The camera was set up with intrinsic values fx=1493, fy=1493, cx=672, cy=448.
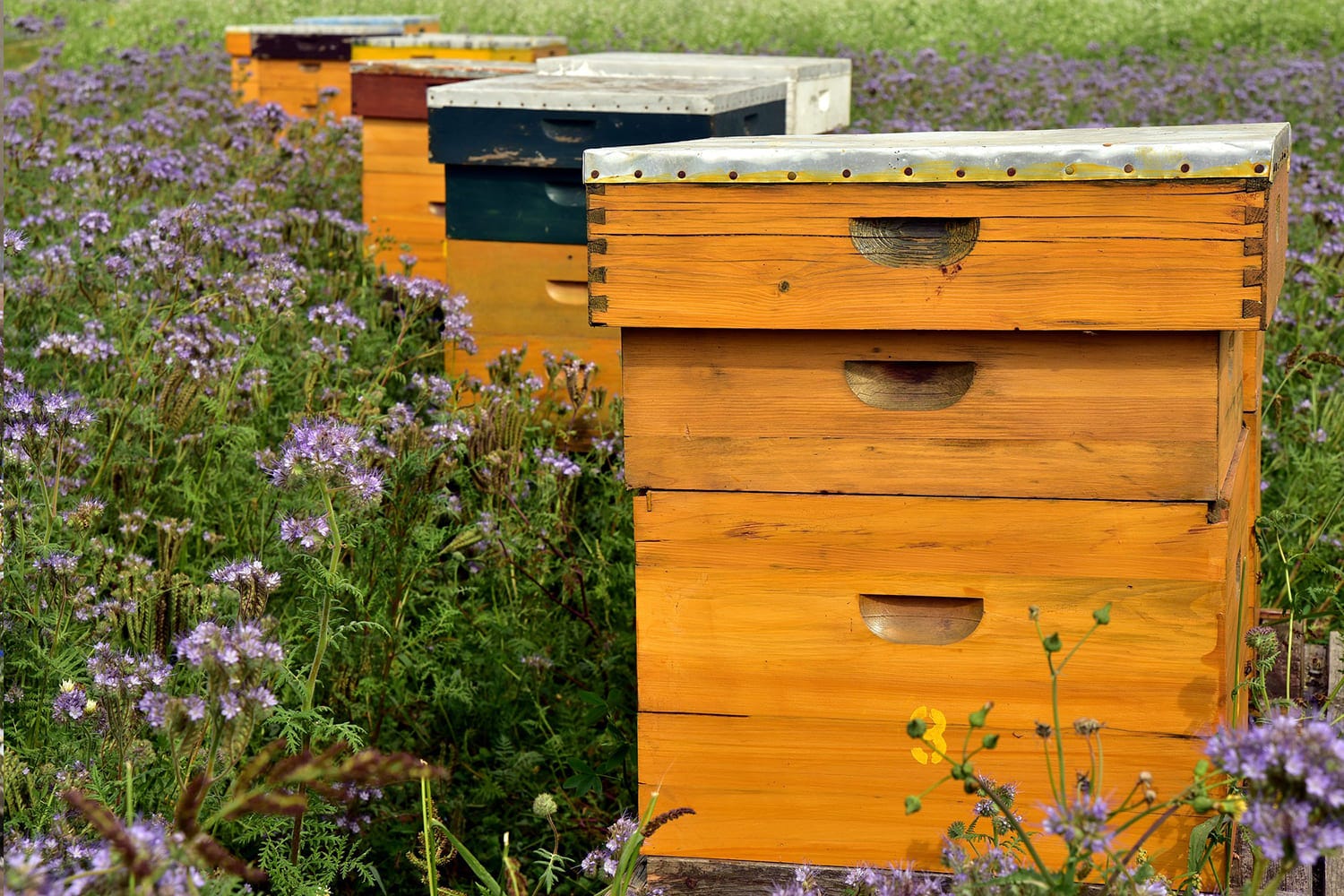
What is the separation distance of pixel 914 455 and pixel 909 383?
0.13 m

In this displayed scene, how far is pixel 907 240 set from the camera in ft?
7.34

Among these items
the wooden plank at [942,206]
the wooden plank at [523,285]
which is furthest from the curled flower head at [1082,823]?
the wooden plank at [523,285]

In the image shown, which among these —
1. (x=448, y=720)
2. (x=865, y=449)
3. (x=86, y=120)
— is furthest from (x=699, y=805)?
(x=86, y=120)

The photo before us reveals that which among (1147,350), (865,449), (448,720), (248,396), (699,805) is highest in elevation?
(1147,350)

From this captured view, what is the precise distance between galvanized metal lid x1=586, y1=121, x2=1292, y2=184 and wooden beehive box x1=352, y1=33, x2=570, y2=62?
5.32 meters

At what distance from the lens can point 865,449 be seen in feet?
7.54

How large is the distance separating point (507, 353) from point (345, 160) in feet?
12.5

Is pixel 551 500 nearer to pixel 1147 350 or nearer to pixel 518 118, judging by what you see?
pixel 518 118

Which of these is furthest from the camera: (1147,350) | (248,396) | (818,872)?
(248,396)

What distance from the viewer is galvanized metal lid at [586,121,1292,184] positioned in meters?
2.10

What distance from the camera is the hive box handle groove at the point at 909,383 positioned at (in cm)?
233

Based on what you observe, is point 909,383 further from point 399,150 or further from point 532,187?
point 399,150

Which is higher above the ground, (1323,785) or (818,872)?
(1323,785)

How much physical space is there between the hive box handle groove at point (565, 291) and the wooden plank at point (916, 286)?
7.41ft
